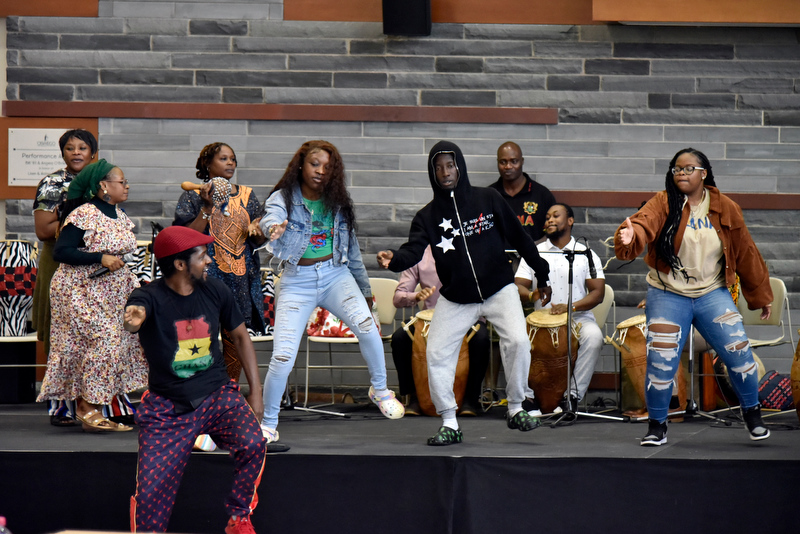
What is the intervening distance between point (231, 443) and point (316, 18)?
447 cm

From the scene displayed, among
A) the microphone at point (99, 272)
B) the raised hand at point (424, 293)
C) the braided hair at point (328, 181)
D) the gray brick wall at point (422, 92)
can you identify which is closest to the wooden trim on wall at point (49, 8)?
the gray brick wall at point (422, 92)

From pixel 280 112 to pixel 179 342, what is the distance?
151 inches

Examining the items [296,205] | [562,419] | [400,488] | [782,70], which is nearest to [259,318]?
[296,205]

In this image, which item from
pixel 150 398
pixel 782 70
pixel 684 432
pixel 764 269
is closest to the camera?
pixel 150 398

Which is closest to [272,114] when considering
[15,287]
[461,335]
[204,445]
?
[15,287]

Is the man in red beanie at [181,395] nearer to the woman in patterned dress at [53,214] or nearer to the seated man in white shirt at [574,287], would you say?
the woman in patterned dress at [53,214]

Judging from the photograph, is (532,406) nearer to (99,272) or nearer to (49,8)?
(99,272)

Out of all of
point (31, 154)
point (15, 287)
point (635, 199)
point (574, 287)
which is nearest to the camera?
point (574, 287)

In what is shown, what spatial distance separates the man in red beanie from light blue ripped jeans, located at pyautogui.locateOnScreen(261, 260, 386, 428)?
0.93 m

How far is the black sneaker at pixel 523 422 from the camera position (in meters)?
5.26

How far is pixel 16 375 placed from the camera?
7059 mm

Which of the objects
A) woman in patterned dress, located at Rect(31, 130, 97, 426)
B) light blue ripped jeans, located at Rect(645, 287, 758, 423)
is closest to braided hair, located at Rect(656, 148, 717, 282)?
light blue ripped jeans, located at Rect(645, 287, 758, 423)

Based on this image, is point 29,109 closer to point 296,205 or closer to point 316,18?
point 316,18

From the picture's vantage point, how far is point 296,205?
17.6 feet
